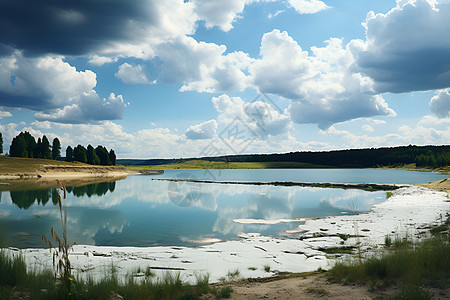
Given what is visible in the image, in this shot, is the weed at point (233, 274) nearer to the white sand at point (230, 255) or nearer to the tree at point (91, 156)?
the white sand at point (230, 255)

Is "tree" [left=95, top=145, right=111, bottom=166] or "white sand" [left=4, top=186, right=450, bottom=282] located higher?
"tree" [left=95, top=145, right=111, bottom=166]

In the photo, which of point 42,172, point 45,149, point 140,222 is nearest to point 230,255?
point 140,222

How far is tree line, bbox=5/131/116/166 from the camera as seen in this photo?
271 ft

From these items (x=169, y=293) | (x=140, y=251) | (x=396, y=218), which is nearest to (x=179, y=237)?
(x=140, y=251)

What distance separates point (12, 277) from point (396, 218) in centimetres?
1733

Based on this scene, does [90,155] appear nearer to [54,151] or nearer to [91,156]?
[91,156]

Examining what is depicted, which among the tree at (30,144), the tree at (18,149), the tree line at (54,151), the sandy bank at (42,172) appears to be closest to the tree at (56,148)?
the tree line at (54,151)

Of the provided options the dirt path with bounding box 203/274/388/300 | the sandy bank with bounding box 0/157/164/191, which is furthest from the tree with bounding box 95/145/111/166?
the dirt path with bounding box 203/274/388/300

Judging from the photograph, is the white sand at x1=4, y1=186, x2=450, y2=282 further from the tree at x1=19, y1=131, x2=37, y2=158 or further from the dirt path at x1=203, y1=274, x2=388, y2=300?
the tree at x1=19, y1=131, x2=37, y2=158

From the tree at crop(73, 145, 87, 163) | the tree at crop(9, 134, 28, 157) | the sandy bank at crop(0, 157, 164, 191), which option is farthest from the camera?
the tree at crop(73, 145, 87, 163)

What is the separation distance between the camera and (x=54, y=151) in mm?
103562

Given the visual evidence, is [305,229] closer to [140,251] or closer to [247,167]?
[140,251]

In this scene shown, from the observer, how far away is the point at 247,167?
159375 mm

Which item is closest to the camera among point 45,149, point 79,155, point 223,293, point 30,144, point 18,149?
point 223,293
